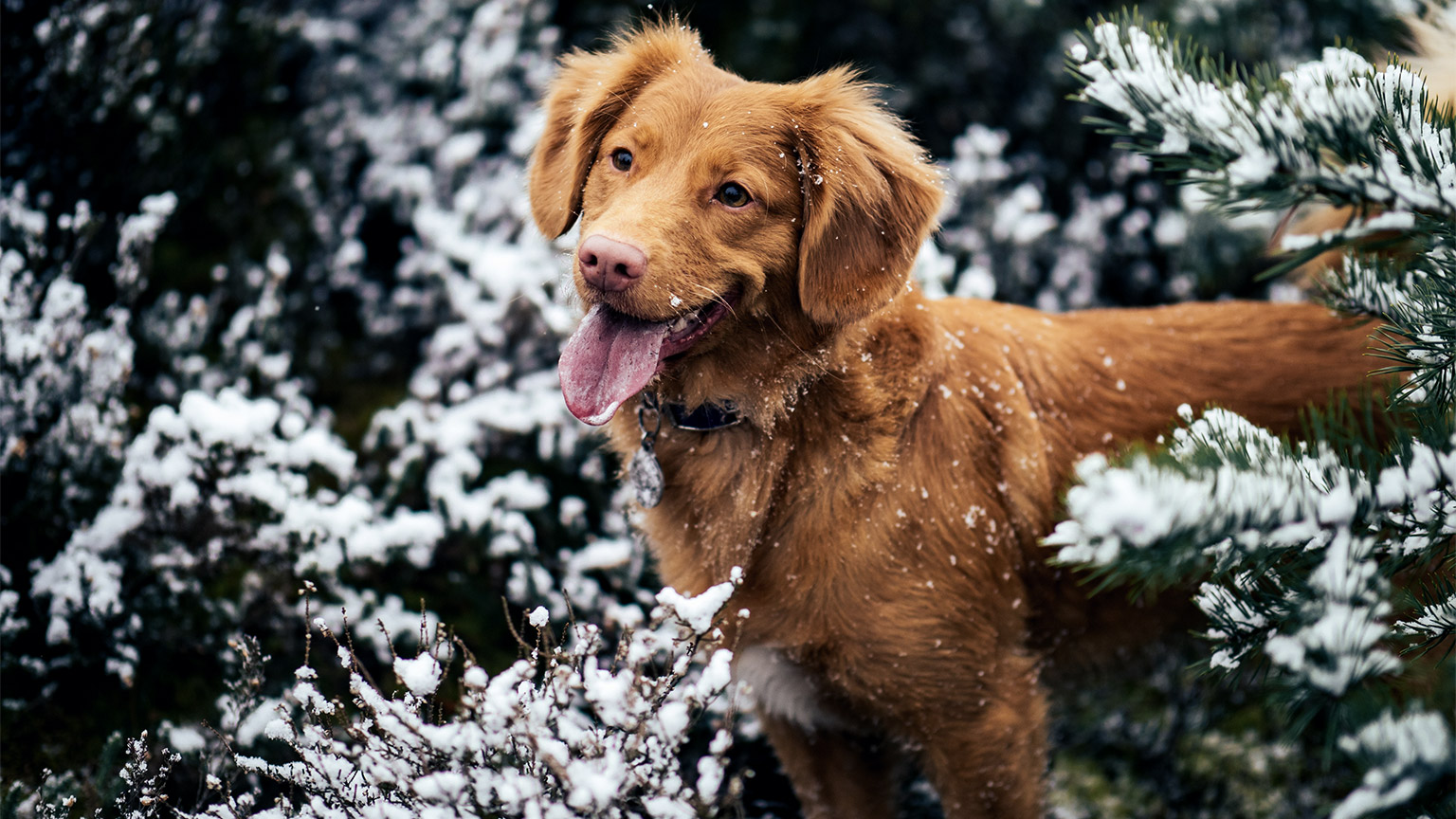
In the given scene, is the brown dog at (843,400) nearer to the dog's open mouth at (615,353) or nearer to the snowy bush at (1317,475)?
the dog's open mouth at (615,353)

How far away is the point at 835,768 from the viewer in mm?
2514

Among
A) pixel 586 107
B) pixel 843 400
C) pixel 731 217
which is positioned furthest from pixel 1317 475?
pixel 586 107

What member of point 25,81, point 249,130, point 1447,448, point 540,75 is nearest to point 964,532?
point 1447,448

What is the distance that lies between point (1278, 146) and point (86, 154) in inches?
155

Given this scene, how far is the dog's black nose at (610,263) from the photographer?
1.77 m

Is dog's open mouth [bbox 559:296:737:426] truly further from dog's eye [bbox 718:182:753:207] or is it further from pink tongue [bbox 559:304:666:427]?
dog's eye [bbox 718:182:753:207]

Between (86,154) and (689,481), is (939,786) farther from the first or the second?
(86,154)

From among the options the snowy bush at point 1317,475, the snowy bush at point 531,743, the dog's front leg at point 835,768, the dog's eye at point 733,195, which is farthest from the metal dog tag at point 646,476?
the snowy bush at point 1317,475

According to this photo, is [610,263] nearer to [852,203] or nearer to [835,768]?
[852,203]

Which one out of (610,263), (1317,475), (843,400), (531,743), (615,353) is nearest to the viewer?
(1317,475)

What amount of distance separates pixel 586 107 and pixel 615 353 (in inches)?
28.9

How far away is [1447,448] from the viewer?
4.36 feet

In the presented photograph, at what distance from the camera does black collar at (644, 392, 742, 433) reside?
210 centimetres

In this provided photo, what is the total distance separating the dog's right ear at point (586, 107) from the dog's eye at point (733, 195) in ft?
1.31
